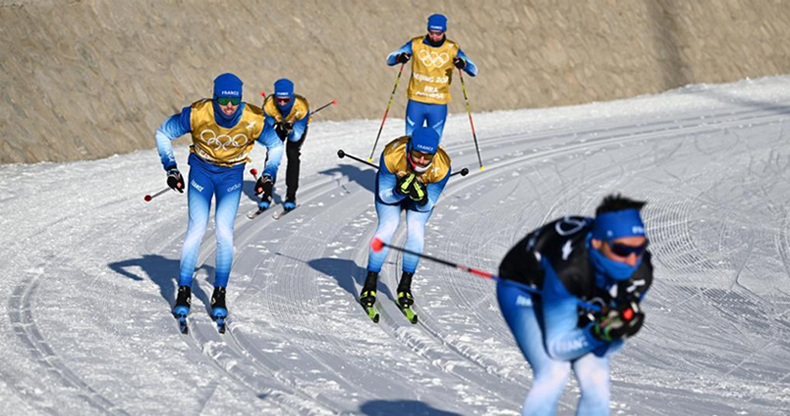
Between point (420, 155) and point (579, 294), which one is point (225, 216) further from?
point (579, 294)

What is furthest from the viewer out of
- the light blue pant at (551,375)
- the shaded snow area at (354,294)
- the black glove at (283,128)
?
the black glove at (283,128)

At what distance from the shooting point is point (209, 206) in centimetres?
837

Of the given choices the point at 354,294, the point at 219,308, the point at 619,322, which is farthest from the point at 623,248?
the point at 354,294

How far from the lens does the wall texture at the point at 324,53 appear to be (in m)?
15.2

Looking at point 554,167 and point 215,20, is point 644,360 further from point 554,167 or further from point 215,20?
point 215,20

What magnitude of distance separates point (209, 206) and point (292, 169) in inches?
163

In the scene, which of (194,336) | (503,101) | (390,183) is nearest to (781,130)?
A: (503,101)

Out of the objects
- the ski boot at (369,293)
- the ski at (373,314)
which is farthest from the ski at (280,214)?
the ski at (373,314)

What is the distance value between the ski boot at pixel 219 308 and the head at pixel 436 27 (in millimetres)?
5184

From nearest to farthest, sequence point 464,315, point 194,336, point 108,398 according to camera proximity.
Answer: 1. point 108,398
2. point 194,336
3. point 464,315

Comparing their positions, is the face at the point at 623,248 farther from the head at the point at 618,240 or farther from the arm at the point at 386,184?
the arm at the point at 386,184

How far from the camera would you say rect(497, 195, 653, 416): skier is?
500 cm

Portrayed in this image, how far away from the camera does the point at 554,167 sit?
15.6m

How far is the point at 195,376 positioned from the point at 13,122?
8.36 metres
